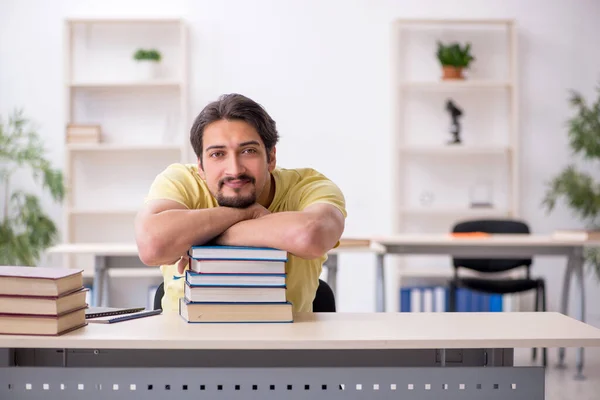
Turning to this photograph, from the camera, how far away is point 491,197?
5961 millimetres

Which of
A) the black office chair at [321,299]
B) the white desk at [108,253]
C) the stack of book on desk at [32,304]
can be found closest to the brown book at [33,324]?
the stack of book on desk at [32,304]

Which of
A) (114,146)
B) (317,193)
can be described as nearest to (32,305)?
(317,193)

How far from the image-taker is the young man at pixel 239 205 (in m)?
1.85

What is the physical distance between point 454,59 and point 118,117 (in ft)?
8.66

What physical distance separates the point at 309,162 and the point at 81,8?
216 centimetres

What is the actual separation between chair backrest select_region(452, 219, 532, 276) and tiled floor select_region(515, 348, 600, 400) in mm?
587

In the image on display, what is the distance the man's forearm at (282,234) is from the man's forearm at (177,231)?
0.11ft

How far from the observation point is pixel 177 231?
73.1 inches

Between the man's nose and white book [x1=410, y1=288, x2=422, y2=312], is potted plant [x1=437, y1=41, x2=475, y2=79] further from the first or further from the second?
the man's nose

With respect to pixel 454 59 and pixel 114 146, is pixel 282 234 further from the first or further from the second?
pixel 454 59

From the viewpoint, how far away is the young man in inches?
72.9

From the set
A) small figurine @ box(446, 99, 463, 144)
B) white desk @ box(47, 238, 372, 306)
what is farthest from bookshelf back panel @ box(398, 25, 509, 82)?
white desk @ box(47, 238, 372, 306)

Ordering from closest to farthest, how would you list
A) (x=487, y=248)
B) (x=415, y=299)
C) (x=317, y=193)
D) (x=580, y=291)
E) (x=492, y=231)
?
1. (x=317, y=193)
2. (x=580, y=291)
3. (x=487, y=248)
4. (x=492, y=231)
5. (x=415, y=299)

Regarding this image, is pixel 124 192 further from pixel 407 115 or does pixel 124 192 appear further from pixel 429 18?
pixel 429 18
